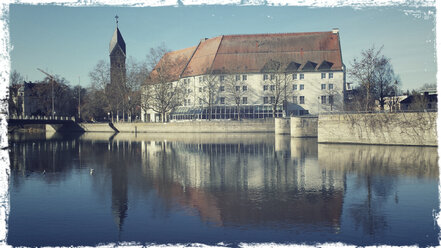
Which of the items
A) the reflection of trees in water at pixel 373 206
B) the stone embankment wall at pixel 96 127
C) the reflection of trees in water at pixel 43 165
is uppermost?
the stone embankment wall at pixel 96 127

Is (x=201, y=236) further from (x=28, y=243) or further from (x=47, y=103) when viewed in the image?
(x=47, y=103)

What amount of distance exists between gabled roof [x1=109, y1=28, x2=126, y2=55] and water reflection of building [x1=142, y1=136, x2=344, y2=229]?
326 ft

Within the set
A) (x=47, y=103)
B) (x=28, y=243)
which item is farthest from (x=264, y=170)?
(x=47, y=103)

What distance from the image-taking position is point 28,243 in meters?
16.9

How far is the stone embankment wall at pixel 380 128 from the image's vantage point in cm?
4662

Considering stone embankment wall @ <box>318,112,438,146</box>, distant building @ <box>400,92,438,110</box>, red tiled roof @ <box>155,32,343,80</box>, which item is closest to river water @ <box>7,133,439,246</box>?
stone embankment wall @ <box>318,112,438,146</box>

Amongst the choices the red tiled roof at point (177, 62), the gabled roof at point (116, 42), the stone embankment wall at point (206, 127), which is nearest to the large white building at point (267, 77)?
the red tiled roof at point (177, 62)

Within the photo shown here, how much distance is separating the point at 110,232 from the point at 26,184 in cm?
1435

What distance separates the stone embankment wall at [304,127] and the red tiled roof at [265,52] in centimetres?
2579

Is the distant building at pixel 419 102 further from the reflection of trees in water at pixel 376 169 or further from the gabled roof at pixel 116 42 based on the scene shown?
the gabled roof at pixel 116 42

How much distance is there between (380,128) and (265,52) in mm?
50283

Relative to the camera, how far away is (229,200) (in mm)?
23703

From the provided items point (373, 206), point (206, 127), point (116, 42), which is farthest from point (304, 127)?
point (116, 42)

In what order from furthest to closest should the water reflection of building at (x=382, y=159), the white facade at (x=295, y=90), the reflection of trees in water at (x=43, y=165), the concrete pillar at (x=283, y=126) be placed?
the white facade at (x=295, y=90)
the concrete pillar at (x=283, y=126)
the water reflection of building at (x=382, y=159)
the reflection of trees in water at (x=43, y=165)
